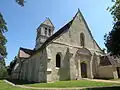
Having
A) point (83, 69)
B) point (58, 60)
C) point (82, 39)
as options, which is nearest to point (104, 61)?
point (83, 69)

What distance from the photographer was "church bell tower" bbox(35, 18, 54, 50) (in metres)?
41.4

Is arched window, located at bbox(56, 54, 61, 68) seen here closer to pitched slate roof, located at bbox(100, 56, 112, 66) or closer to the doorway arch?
the doorway arch

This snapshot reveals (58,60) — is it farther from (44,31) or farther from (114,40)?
(44,31)

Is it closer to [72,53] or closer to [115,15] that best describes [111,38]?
[115,15]

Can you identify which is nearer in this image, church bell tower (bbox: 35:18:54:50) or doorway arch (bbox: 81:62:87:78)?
doorway arch (bbox: 81:62:87:78)

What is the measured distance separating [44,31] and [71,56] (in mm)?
20073

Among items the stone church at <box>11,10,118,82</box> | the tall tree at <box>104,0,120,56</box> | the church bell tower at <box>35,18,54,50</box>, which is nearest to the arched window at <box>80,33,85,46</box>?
the stone church at <box>11,10,118,82</box>

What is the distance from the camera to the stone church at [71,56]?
74.8ft

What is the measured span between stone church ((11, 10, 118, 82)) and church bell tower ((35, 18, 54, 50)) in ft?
39.1

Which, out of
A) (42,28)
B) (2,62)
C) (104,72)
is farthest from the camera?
(42,28)

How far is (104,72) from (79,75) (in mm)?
5489

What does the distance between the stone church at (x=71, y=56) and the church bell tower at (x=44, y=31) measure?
39.1 feet

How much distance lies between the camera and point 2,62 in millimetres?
23641

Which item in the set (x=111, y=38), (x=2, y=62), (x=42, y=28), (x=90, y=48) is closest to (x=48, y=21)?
(x=42, y=28)
